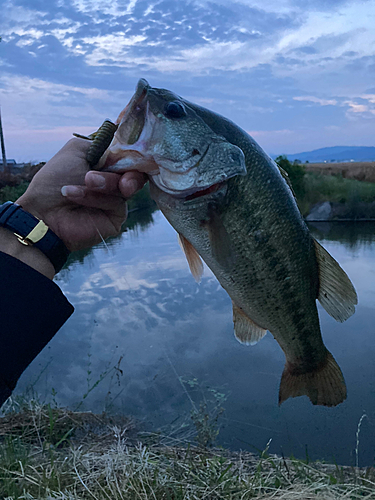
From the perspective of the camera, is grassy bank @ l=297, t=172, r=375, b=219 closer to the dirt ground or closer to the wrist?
the dirt ground

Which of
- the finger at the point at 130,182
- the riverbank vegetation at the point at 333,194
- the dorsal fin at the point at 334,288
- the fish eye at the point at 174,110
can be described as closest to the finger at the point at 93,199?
the finger at the point at 130,182

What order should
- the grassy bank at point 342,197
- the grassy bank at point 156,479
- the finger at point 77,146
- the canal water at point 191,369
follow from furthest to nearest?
the grassy bank at point 342,197 < the canal water at point 191,369 < the grassy bank at point 156,479 < the finger at point 77,146

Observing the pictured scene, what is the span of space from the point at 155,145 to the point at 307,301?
4.79 ft

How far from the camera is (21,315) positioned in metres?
2.00

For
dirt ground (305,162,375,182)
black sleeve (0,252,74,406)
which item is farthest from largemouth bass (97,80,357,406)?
dirt ground (305,162,375,182)

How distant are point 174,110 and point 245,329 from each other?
1.60 metres

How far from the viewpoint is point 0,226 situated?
225 centimetres

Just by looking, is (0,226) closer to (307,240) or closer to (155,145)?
(155,145)

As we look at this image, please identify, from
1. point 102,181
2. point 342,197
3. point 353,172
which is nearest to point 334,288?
point 102,181

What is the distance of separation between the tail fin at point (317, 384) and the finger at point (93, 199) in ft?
5.55

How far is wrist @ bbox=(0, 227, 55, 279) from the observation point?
7.32ft

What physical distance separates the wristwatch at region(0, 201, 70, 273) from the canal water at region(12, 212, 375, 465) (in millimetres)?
3066

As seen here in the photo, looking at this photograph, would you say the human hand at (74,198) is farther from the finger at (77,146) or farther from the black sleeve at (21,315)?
the black sleeve at (21,315)

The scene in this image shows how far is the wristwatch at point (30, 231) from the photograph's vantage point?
2229mm
